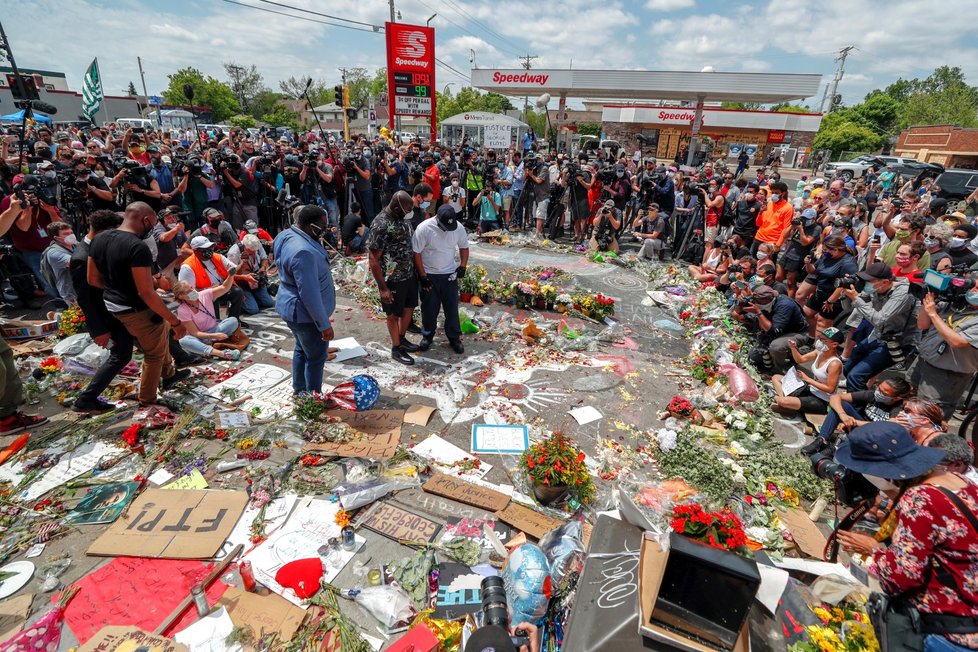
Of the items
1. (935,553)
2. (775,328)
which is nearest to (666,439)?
(935,553)

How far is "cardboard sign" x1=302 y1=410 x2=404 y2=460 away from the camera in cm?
410

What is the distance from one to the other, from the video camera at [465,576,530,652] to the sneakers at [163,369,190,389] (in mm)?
4165

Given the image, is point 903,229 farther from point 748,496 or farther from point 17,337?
point 17,337

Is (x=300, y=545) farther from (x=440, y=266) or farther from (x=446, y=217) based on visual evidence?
(x=446, y=217)

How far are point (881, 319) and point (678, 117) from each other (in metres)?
41.1

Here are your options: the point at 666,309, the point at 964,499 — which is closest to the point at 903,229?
the point at 666,309

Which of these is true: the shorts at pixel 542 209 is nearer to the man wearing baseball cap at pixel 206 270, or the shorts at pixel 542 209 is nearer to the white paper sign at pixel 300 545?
the man wearing baseball cap at pixel 206 270

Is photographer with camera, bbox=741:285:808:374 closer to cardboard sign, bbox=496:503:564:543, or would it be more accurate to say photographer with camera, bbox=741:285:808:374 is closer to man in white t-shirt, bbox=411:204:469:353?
man in white t-shirt, bbox=411:204:469:353

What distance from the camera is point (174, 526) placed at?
3227 mm

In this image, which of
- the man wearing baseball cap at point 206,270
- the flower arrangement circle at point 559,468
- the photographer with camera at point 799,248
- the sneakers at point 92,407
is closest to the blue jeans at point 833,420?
the flower arrangement circle at point 559,468

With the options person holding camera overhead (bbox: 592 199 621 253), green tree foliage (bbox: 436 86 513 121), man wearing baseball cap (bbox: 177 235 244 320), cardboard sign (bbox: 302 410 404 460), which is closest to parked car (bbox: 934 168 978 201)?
person holding camera overhead (bbox: 592 199 621 253)

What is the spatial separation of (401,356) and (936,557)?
498 cm

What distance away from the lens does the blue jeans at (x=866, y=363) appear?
16.0 feet

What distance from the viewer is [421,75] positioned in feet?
60.9
